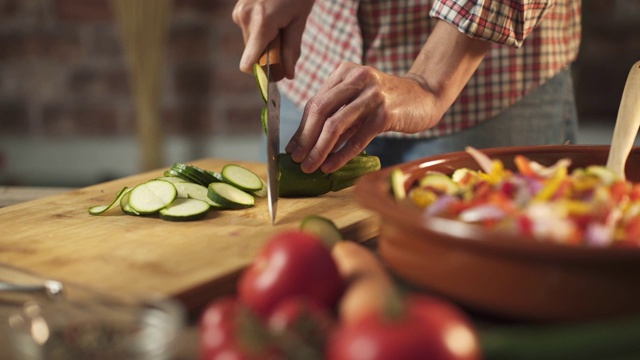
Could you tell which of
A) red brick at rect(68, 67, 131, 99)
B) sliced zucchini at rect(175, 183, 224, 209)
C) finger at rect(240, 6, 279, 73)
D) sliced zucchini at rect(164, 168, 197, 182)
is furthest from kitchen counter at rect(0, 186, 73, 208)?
red brick at rect(68, 67, 131, 99)

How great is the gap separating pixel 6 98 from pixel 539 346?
162 inches

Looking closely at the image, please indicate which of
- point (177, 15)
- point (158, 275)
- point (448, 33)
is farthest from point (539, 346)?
point (177, 15)

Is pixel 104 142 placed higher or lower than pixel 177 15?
lower

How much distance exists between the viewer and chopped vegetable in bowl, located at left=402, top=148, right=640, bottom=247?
1109 millimetres

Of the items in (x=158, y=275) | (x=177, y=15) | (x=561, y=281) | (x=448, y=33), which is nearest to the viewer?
(x=561, y=281)

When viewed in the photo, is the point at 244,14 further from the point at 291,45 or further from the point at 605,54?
the point at 605,54

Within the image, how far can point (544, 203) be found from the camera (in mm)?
1182

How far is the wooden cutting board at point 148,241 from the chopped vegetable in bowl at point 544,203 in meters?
0.35

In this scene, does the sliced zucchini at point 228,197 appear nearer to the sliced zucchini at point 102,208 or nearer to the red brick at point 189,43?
the sliced zucchini at point 102,208

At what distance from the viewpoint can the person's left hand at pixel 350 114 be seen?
184 centimetres

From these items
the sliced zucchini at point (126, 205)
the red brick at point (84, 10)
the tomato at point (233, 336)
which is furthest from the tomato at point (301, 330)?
the red brick at point (84, 10)

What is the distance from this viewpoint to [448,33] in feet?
6.60

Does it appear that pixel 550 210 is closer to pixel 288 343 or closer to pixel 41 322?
pixel 288 343

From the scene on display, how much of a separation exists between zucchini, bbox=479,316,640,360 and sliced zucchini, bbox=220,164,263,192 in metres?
1.11
